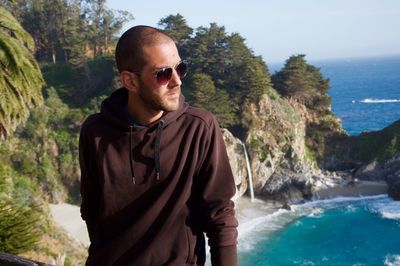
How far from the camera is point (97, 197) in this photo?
2379 mm

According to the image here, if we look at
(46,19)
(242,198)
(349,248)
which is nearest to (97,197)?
(349,248)

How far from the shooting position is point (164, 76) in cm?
209

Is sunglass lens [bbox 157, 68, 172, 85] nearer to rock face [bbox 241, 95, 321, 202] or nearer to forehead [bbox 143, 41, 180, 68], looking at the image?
forehead [bbox 143, 41, 180, 68]

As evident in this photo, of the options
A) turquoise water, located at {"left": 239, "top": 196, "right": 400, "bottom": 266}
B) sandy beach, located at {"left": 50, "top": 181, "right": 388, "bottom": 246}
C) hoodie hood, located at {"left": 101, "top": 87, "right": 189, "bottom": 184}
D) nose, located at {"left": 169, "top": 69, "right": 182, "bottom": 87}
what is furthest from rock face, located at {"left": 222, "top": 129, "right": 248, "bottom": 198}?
nose, located at {"left": 169, "top": 69, "right": 182, "bottom": 87}

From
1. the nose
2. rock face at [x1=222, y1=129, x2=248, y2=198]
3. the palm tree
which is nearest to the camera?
the nose

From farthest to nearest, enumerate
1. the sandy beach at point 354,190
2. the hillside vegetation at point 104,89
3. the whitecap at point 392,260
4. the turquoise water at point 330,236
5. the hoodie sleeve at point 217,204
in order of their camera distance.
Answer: the sandy beach at point 354,190 < the hillside vegetation at point 104,89 < the turquoise water at point 330,236 < the whitecap at point 392,260 < the hoodie sleeve at point 217,204

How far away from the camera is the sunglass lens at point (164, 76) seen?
2074mm

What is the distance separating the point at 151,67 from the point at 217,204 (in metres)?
0.75

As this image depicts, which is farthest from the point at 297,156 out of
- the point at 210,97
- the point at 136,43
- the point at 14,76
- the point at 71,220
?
the point at 136,43

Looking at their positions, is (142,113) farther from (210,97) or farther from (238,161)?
(238,161)

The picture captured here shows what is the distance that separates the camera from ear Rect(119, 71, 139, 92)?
6.96ft

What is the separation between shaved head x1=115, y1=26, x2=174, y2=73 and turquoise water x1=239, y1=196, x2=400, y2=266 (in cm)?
2709

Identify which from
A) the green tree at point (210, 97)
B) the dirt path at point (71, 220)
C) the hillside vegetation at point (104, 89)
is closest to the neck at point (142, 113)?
the hillside vegetation at point (104, 89)

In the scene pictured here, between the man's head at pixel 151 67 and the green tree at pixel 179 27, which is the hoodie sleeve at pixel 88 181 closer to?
the man's head at pixel 151 67
